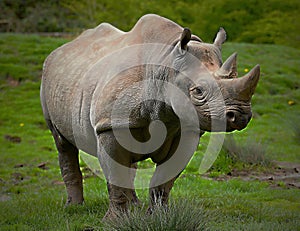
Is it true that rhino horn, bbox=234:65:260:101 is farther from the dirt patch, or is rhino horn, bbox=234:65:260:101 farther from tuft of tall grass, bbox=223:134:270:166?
tuft of tall grass, bbox=223:134:270:166

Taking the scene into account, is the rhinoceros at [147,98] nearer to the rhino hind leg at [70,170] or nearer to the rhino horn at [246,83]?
the rhino horn at [246,83]

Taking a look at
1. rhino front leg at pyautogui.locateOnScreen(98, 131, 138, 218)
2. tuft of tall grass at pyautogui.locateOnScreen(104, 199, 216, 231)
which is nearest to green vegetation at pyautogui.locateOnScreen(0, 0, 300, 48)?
rhino front leg at pyautogui.locateOnScreen(98, 131, 138, 218)

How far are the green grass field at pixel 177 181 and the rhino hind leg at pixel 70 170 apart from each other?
14 cm

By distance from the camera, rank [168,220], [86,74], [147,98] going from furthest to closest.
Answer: [86,74] → [147,98] → [168,220]

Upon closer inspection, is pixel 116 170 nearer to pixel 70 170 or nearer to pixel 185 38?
pixel 185 38

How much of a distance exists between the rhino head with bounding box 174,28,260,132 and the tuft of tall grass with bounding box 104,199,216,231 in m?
0.77

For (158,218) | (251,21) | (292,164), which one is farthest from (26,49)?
(158,218)

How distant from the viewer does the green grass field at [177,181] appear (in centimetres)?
511

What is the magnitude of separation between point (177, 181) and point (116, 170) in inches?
113

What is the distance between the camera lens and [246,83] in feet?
11.6

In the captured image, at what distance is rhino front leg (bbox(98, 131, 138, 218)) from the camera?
4656mm

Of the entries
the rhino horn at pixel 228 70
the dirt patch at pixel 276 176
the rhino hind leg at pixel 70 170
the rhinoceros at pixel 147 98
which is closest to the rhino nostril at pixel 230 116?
the rhinoceros at pixel 147 98

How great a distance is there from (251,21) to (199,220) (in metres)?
18.7

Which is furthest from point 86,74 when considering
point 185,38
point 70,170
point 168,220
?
point 168,220
